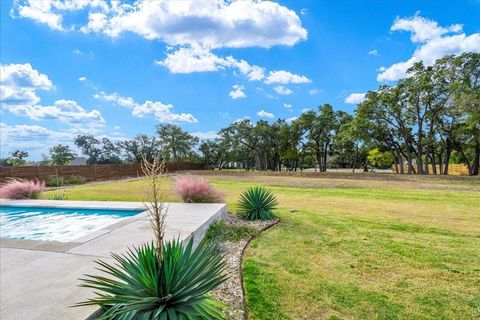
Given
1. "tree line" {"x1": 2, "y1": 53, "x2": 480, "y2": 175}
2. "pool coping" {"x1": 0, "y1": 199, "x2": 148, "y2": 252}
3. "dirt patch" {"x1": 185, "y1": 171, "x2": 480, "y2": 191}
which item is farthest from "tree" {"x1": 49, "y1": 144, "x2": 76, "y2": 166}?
"pool coping" {"x1": 0, "y1": 199, "x2": 148, "y2": 252}

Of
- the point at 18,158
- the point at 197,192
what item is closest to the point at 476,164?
the point at 197,192

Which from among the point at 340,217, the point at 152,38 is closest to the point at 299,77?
the point at 152,38

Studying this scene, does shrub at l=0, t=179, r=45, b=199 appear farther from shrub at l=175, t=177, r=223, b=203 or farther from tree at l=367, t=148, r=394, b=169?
tree at l=367, t=148, r=394, b=169

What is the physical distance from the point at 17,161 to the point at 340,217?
3571 centimetres

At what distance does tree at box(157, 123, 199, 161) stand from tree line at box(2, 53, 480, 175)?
124mm

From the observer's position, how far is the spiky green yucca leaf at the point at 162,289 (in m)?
2.04

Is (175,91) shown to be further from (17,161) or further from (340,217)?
(17,161)

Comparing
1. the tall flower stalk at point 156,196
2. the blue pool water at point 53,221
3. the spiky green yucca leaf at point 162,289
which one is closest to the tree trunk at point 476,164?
the blue pool water at point 53,221

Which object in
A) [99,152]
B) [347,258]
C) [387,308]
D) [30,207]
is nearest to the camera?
[387,308]

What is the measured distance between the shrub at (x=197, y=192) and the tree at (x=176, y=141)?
28.2 meters

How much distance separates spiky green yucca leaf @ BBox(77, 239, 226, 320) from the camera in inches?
80.2

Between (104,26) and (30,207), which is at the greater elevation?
(104,26)

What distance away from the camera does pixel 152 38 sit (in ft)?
40.2

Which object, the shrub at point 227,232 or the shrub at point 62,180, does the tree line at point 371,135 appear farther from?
the shrub at point 227,232
